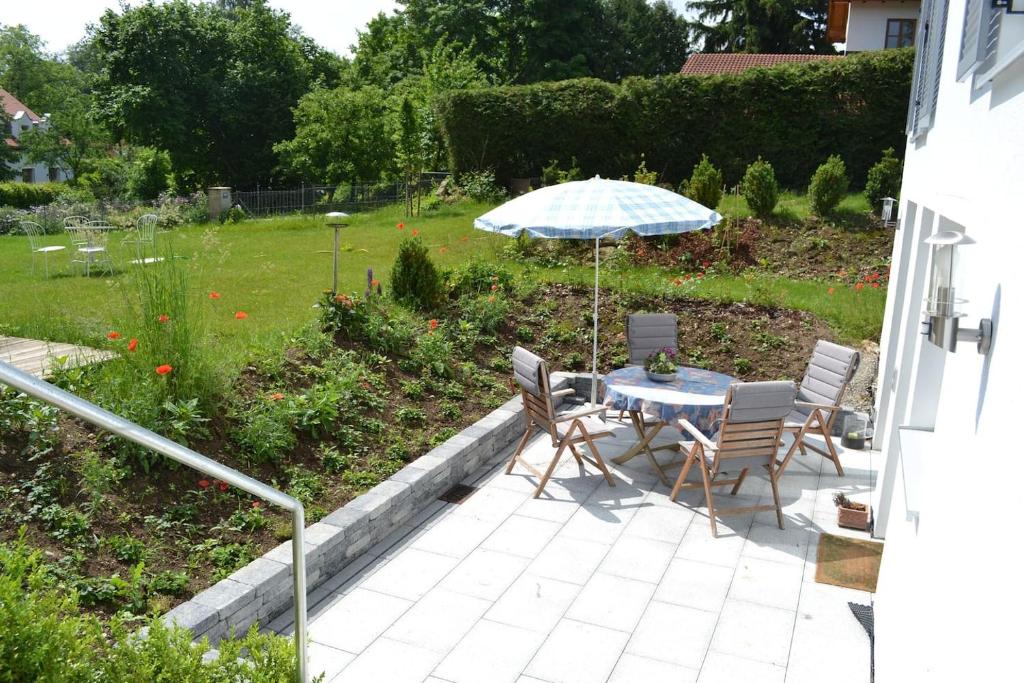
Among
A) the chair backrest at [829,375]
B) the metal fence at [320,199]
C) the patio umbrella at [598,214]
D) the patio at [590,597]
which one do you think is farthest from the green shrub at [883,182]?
the metal fence at [320,199]

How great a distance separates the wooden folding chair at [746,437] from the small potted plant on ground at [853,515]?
17.5 inches

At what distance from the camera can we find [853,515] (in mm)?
5848

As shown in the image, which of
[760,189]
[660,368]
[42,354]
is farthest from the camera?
[760,189]

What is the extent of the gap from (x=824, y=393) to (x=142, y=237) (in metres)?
5.79

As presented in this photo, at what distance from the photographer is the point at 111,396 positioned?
17.3ft

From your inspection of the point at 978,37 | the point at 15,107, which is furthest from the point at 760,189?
the point at 15,107

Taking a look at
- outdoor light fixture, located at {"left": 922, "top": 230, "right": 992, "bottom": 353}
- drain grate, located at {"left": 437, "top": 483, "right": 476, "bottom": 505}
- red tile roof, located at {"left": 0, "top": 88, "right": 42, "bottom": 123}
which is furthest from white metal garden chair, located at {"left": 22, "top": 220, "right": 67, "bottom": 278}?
red tile roof, located at {"left": 0, "top": 88, "right": 42, "bottom": 123}

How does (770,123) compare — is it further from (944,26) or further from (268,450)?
(268,450)

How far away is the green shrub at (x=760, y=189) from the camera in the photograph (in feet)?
46.2

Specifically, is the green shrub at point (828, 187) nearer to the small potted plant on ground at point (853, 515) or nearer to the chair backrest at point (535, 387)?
the small potted plant on ground at point (853, 515)

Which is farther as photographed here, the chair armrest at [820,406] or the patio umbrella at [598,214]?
the chair armrest at [820,406]

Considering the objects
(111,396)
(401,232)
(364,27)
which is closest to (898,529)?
(111,396)

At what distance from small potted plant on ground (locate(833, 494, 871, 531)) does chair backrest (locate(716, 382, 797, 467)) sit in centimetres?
66

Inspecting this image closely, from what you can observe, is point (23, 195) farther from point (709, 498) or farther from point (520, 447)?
point (709, 498)
